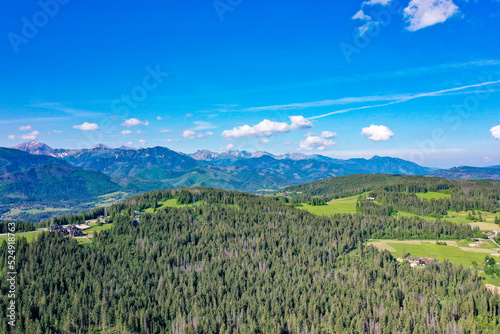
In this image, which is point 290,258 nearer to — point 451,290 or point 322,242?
point 322,242

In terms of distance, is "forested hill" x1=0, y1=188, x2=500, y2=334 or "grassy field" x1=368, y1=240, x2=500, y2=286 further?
"grassy field" x1=368, y1=240, x2=500, y2=286

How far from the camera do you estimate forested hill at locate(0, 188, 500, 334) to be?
99.4 meters

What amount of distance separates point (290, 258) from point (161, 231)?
87.3 metres

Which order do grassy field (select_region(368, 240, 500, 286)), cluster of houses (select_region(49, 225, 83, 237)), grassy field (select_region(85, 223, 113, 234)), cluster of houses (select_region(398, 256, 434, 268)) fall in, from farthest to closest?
grassy field (select_region(85, 223, 113, 234)), cluster of houses (select_region(49, 225, 83, 237)), grassy field (select_region(368, 240, 500, 286)), cluster of houses (select_region(398, 256, 434, 268))

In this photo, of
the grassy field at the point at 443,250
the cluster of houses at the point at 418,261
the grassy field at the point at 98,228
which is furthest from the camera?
the grassy field at the point at 98,228

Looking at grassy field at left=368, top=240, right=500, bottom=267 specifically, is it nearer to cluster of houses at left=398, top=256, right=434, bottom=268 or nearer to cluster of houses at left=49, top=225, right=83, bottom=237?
cluster of houses at left=398, top=256, right=434, bottom=268

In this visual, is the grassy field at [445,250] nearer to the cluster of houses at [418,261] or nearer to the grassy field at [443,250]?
the grassy field at [443,250]

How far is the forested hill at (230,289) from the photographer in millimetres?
99375

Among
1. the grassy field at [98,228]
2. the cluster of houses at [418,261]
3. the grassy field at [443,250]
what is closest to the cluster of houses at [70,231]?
the grassy field at [98,228]

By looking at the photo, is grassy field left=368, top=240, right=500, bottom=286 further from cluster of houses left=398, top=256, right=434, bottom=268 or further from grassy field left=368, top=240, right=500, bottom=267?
cluster of houses left=398, top=256, right=434, bottom=268

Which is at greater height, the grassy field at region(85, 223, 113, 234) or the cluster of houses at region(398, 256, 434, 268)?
the grassy field at region(85, 223, 113, 234)

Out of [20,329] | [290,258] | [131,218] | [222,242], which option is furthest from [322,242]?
[20,329]

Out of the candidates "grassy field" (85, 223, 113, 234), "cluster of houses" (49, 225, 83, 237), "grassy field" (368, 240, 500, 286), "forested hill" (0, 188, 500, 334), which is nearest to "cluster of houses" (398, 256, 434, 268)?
"forested hill" (0, 188, 500, 334)

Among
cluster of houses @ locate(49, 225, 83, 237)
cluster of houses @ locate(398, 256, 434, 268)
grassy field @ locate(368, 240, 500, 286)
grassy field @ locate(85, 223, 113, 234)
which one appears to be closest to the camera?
cluster of houses @ locate(398, 256, 434, 268)
